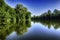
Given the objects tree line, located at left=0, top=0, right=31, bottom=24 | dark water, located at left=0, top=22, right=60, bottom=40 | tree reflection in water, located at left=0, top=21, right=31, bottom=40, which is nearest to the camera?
dark water, located at left=0, top=22, right=60, bottom=40

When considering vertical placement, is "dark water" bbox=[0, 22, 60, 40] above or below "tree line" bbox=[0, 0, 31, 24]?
below

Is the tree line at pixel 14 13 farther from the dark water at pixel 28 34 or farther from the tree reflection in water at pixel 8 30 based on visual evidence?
the dark water at pixel 28 34

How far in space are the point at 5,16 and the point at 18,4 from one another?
28.4m

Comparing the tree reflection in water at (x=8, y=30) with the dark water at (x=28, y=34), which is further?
the tree reflection in water at (x=8, y=30)

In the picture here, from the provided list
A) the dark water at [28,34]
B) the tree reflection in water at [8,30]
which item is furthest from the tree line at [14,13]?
the dark water at [28,34]

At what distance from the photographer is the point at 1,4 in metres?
39.3

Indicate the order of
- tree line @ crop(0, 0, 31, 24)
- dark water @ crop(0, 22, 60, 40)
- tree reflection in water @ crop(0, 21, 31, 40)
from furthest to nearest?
1. tree line @ crop(0, 0, 31, 24)
2. tree reflection in water @ crop(0, 21, 31, 40)
3. dark water @ crop(0, 22, 60, 40)

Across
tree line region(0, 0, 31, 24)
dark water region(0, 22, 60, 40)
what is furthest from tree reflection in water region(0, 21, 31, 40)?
tree line region(0, 0, 31, 24)

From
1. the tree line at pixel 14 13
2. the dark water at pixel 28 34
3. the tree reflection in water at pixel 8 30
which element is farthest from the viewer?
the tree line at pixel 14 13

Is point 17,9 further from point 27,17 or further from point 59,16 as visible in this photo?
point 59,16

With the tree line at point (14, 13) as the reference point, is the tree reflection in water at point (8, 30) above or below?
below

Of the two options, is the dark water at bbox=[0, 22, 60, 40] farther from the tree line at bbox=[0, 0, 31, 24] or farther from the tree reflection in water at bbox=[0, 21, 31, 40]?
the tree line at bbox=[0, 0, 31, 24]

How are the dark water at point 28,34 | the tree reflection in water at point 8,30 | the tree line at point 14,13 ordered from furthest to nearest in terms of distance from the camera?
1. the tree line at point 14,13
2. the tree reflection in water at point 8,30
3. the dark water at point 28,34

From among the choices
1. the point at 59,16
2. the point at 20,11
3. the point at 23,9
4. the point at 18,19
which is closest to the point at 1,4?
the point at 18,19
